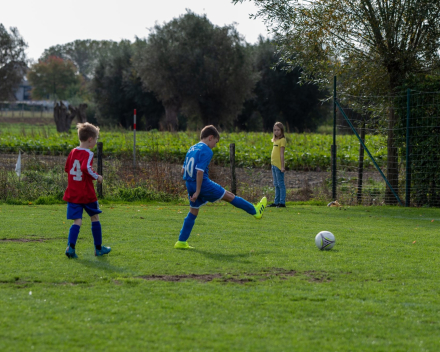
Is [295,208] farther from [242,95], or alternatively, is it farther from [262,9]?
[242,95]

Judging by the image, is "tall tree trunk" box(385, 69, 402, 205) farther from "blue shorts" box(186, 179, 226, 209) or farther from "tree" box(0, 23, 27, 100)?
"tree" box(0, 23, 27, 100)

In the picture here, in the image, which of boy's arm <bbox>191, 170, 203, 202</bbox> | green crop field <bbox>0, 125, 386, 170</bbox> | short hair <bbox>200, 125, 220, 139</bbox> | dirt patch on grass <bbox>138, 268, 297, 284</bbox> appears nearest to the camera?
dirt patch on grass <bbox>138, 268, 297, 284</bbox>

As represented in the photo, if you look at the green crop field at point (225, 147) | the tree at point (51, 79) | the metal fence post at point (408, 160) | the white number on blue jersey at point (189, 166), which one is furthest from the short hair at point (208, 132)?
the tree at point (51, 79)

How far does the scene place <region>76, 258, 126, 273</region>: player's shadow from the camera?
5.95 metres

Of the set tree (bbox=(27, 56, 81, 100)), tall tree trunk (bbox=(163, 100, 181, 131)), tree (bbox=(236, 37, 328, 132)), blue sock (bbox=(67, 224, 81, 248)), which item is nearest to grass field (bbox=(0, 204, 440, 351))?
blue sock (bbox=(67, 224, 81, 248))

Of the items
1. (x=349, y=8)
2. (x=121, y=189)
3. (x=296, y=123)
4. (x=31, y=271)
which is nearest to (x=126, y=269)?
(x=31, y=271)

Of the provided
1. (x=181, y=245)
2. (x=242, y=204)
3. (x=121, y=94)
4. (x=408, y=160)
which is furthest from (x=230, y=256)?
(x=121, y=94)

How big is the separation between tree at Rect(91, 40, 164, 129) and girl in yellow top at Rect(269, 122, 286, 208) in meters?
38.7

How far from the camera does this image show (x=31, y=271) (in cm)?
582

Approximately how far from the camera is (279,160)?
13.0 meters

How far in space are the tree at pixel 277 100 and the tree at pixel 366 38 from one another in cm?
3642

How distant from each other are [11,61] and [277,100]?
3295 cm

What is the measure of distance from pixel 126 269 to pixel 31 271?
1.01 meters

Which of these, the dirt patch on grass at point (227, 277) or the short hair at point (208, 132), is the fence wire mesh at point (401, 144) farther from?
the dirt patch on grass at point (227, 277)
